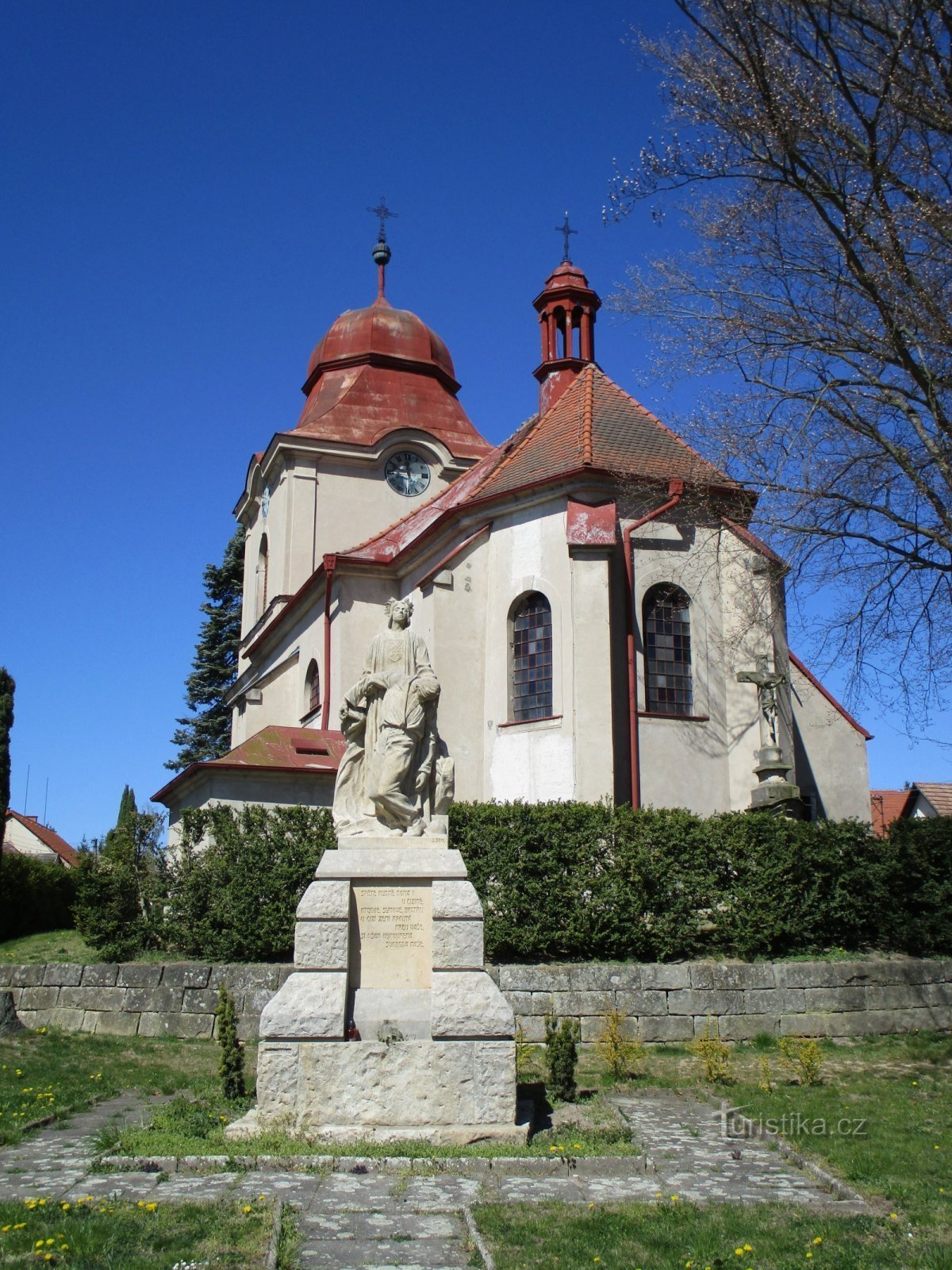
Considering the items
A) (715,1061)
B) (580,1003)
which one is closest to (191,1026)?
(580,1003)

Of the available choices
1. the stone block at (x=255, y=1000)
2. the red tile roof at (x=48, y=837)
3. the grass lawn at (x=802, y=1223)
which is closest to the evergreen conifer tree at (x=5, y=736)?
the stone block at (x=255, y=1000)

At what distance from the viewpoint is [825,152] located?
40.0 ft

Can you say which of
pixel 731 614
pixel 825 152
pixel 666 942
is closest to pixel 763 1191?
pixel 666 942

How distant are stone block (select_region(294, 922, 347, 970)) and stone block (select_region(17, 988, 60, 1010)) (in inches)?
298

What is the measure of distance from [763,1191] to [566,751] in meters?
12.0

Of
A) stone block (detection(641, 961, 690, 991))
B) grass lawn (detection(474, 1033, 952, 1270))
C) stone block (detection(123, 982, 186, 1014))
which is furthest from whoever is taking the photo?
stone block (detection(123, 982, 186, 1014))

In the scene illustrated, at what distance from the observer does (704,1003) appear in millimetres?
13234

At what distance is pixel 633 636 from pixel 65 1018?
35.0 ft

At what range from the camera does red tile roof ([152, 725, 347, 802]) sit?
20.8 m

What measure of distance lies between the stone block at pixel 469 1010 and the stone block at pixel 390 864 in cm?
82

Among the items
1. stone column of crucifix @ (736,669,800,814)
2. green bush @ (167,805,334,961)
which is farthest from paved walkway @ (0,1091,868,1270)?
stone column of crucifix @ (736,669,800,814)

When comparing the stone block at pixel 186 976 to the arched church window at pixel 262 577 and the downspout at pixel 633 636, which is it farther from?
the arched church window at pixel 262 577

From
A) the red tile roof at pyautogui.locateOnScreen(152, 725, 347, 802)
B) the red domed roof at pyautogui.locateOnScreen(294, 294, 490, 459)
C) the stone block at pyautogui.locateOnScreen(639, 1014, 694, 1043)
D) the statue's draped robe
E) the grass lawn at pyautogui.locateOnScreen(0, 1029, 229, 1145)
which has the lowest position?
the grass lawn at pyautogui.locateOnScreen(0, 1029, 229, 1145)

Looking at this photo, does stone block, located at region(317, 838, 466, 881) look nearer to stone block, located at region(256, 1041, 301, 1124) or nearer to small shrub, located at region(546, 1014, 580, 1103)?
stone block, located at region(256, 1041, 301, 1124)
